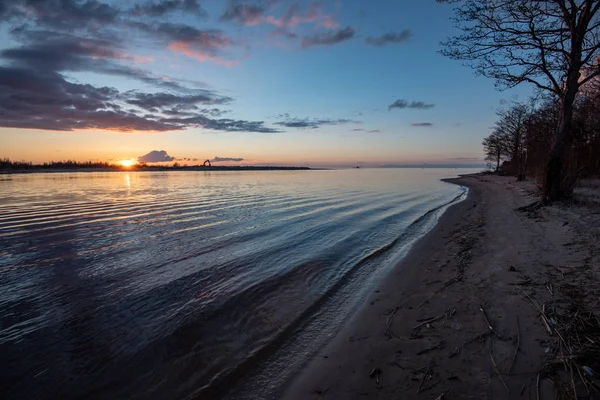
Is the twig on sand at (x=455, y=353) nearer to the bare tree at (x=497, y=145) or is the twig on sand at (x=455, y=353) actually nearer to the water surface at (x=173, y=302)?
the water surface at (x=173, y=302)

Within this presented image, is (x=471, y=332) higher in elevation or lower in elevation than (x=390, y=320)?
higher

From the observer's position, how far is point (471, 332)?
4.41m

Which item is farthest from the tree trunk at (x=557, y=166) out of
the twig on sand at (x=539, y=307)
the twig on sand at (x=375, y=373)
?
the twig on sand at (x=375, y=373)

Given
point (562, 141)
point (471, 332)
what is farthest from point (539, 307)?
point (562, 141)

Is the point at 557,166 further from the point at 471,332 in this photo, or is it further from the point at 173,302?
the point at 173,302

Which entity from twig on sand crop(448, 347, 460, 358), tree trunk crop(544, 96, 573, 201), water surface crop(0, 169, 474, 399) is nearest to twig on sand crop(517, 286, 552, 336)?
twig on sand crop(448, 347, 460, 358)

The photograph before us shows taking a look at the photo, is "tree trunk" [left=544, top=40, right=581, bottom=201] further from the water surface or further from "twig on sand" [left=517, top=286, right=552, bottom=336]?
"twig on sand" [left=517, top=286, right=552, bottom=336]

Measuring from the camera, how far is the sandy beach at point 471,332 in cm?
337

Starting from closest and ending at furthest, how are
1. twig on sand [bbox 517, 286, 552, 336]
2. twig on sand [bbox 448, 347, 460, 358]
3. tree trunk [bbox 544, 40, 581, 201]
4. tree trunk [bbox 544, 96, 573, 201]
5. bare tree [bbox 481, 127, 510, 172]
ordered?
twig on sand [bbox 448, 347, 460, 358], twig on sand [bbox 517, 286, 552, 336], tree trunk [bbox 544, 40, 581, 201], tree trunk [bbox 544, 96, 573, 201], bare tree [bbox 481, 127, 510, 172]

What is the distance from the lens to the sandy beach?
3369 mm

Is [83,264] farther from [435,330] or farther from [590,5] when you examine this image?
[590,5]

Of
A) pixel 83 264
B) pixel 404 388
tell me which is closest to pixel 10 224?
pixel 83 264

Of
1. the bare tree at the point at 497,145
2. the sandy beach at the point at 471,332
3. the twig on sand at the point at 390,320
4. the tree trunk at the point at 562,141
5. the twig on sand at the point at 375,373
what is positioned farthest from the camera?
the bare tree at the point at 497,145

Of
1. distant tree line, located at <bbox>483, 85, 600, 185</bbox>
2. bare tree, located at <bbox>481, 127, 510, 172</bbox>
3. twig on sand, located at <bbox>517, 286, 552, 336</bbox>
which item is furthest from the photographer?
bare tree, located at <bbox>481, 127, 510, 172</bbox>
